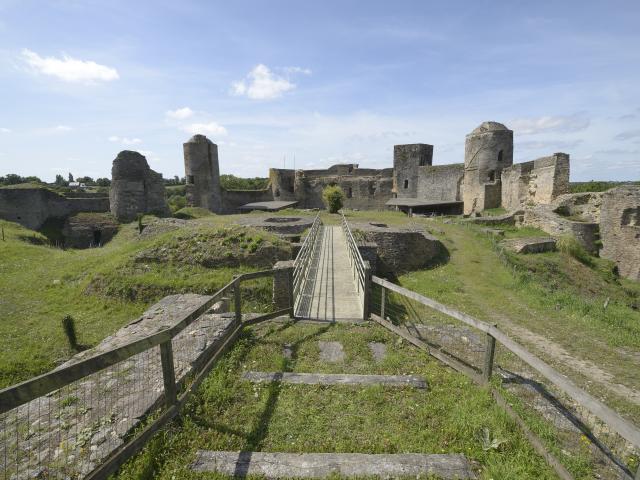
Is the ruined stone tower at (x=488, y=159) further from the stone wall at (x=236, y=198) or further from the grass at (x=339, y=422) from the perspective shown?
the grass at (x=339, y=422)

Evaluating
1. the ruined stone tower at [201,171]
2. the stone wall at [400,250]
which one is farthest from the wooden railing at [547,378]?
the ruined stone tower at [201,171]

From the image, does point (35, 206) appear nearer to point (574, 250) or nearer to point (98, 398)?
point (98, 398)

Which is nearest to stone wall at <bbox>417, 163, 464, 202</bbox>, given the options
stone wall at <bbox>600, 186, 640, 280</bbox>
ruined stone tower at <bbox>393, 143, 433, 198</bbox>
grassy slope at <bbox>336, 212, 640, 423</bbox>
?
ruined stone tower at <bbox>393, 143, 433, 198</bbox>

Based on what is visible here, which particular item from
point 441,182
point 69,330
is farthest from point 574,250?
point 69,330

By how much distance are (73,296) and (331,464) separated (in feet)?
40.1

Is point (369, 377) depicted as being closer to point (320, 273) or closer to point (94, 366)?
point (94, 366)

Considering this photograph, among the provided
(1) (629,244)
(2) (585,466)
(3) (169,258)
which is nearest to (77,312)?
(3) (169,258)

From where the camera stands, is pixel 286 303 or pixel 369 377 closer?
pixel 369 377

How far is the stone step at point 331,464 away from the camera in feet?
9.46

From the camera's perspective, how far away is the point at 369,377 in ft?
14.9

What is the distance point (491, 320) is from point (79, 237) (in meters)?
27.1

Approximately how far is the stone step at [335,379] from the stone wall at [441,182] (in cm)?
3102

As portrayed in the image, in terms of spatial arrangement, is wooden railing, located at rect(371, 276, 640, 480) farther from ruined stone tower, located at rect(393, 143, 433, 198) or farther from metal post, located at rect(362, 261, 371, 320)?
ruined stone tower, located at rect(393, 143, 433, 198)

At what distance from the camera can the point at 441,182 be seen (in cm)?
3400
